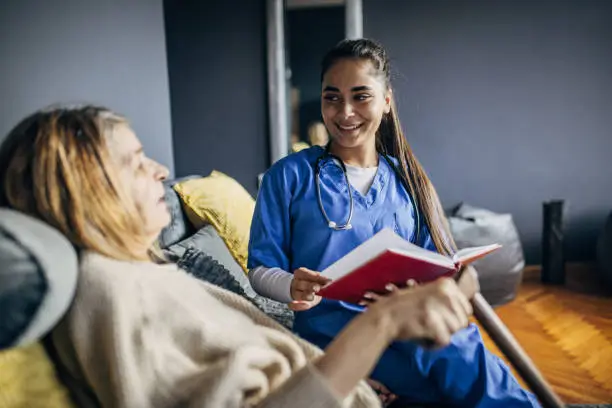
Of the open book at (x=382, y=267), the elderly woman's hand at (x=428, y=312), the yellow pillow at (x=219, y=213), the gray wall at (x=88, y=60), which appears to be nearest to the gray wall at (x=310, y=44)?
the gray wall at (x=88, y=60)

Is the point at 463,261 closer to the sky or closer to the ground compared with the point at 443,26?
closer to the ground

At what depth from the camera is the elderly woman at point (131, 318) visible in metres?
0.65

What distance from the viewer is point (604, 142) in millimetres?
3447

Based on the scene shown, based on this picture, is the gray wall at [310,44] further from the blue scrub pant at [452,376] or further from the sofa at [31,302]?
the sofa at [31,302]

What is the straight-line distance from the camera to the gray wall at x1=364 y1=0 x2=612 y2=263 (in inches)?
131

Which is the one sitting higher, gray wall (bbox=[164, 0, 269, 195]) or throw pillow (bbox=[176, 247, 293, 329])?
gray wall (bbox=[164, 0, 269, 195])

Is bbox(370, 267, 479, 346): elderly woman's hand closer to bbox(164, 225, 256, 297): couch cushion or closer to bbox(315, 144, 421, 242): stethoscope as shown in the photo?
bbox(315, 144, 421, 242): stethoscope

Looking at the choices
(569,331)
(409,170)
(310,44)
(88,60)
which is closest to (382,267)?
(409,170)

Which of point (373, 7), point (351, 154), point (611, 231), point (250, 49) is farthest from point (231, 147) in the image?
point (611, 231)

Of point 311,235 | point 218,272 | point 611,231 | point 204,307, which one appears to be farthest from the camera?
point 611,231

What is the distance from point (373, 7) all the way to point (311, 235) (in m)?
2.54

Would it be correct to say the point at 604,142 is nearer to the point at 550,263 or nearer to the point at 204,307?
the point at 550,263

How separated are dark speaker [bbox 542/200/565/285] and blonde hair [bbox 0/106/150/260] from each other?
3.01 meters

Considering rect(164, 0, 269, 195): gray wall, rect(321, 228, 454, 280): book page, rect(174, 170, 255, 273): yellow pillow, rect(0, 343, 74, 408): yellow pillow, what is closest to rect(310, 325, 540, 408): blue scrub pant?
rect(321, 228, 454, 280): book page
